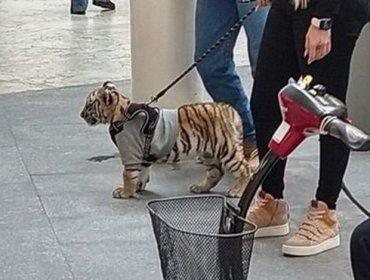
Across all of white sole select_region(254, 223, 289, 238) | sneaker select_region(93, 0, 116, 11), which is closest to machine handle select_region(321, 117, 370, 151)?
white sole select_region(254, 223, 289, 238)

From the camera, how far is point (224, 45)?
190 inches

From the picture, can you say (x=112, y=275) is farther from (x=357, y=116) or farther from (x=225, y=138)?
(x=357, y=116)

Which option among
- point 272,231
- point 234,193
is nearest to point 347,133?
point 272,231

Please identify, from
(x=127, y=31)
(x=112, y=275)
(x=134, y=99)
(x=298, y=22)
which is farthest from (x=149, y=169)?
(x=127, y=31)

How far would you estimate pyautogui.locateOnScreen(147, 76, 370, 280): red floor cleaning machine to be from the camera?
2.25m

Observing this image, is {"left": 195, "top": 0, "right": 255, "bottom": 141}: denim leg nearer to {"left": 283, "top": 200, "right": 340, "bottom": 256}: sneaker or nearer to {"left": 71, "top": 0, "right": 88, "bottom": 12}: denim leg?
{"left": 283, "top": 200, "right": 340, "bottom": 256}: sneaker

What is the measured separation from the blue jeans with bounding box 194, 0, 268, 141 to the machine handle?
2481mm

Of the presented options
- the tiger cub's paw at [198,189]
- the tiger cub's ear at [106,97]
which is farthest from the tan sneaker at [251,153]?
the tiger cub's ear at [106,97]

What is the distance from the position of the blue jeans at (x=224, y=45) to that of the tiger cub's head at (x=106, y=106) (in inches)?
20.7

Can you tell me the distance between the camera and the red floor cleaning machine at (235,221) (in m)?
2.25

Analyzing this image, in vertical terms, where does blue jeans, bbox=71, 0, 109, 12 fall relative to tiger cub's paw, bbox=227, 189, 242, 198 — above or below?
below

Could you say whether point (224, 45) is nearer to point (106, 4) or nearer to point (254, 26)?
point (254, 26)

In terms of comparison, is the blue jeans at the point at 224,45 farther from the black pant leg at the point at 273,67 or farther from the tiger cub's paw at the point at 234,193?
the black pant leg at the point at 273,67

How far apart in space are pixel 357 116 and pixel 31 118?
208 cm
